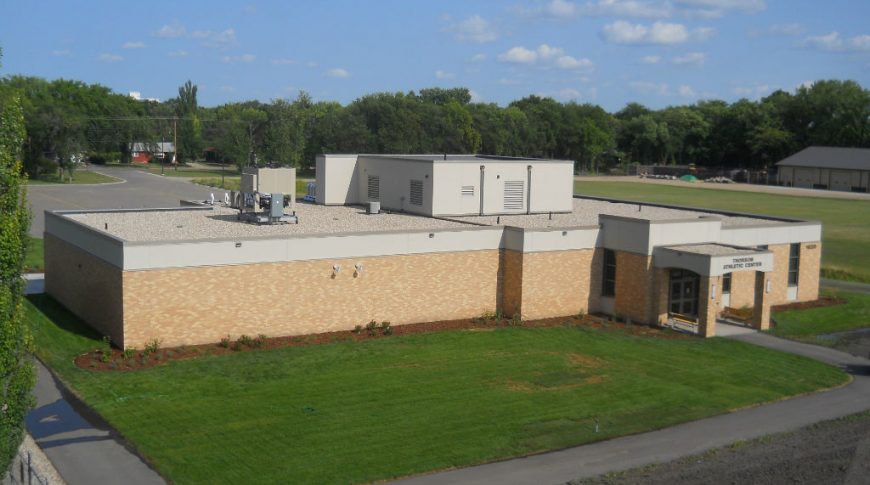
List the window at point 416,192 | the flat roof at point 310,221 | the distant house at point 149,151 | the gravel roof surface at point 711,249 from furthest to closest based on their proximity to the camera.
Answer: the distant house at point 149,151 < the window at point 416,192 < the gravel roof surface at point 711,249 < the flat roof at point 310,221

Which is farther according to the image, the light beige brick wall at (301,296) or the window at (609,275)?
the window at (609,275)

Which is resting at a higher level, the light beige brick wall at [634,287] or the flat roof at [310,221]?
the flat roof at [310,221]

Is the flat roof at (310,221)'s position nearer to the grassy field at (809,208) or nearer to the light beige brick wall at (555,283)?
the light beige brick wall at (555,283)

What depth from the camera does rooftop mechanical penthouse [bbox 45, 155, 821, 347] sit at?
26.7m

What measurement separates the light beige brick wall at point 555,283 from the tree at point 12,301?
63.6ft

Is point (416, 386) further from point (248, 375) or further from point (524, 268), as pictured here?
point (524, 268)

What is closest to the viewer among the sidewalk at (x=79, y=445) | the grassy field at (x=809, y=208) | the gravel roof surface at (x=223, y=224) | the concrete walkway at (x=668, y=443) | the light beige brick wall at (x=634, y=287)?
the sidewalk at (x=79, y=445)

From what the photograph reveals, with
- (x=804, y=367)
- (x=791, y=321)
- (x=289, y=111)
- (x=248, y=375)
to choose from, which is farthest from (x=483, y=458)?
(x=289, y=111)

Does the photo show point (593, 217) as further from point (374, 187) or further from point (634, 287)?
point (374, 187)

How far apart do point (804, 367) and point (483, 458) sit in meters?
12.6

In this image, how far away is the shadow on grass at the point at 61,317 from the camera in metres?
27.9

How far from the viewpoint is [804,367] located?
27.0 metres

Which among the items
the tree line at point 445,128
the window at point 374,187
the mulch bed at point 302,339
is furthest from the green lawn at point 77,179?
the mulch bed at point 302,339

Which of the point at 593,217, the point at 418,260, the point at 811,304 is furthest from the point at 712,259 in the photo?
the point at 418,260
